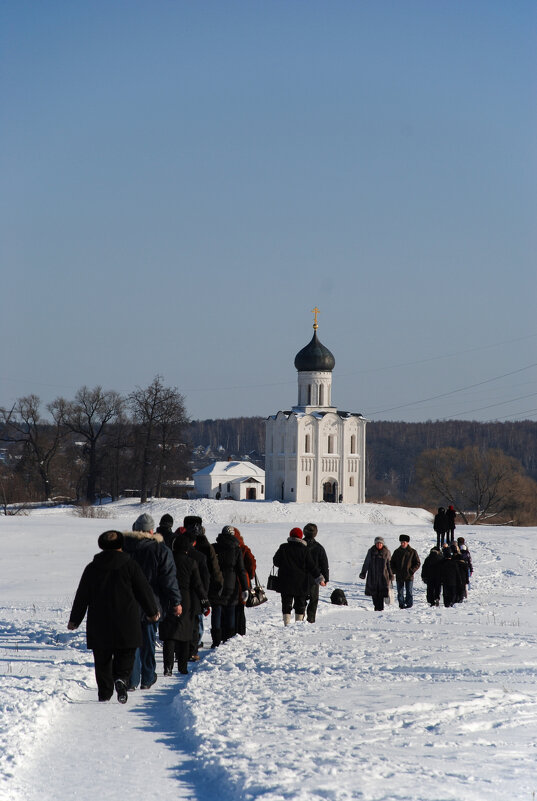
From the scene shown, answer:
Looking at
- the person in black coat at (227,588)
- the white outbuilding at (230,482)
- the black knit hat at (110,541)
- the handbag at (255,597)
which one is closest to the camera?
the black knit hat at (110,541)

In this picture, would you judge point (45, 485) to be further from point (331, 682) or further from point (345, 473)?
point (331, 682)

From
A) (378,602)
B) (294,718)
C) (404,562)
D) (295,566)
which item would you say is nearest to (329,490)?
(404,562)

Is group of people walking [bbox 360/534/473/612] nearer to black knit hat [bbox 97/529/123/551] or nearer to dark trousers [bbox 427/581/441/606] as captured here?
dark trousers [bbox 427/581/441/606]

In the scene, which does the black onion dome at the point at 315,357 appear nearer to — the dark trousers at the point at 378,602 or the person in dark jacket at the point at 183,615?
the dark trousers at the point at 378,602

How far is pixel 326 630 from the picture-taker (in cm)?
1402

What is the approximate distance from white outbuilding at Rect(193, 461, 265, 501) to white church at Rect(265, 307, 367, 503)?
1040cm

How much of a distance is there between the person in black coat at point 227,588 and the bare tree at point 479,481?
A: 61.8m

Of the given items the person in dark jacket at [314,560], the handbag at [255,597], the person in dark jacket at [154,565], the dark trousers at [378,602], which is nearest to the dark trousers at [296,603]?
the person in dark jacket at [314,560]

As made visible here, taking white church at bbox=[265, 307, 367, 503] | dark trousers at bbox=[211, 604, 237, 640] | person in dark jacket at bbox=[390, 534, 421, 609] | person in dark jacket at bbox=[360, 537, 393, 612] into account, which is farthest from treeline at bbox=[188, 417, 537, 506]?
dark trousers at bbox=[211, 604, 237, 640]

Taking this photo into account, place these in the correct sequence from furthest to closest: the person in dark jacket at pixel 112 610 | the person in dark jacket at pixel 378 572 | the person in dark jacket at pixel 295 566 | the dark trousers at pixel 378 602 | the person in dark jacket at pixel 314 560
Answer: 1. the dark trousers at pixel 378 602
2. the person in dark jacket at pixel 378 572
3. the person in dark jacket at pixel 314 560
4. the person in dark jacket at pixel 295 566
5. the person in dark jacket at pixel 112 610

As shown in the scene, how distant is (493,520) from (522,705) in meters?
73.6

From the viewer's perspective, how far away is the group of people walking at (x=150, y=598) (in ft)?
28.6

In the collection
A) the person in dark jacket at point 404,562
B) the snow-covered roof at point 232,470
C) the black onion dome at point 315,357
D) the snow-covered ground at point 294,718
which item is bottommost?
the snow-covered ground at point 294,718

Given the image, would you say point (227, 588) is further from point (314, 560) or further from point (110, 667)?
point (110, 667)
